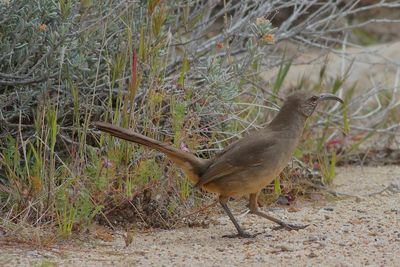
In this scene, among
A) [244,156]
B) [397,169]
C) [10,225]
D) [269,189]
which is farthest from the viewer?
[397,169]

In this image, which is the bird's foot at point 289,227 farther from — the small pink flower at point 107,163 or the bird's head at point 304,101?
the small pink flower at point 107,163

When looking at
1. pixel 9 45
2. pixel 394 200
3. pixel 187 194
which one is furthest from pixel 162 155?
pixel 394 200

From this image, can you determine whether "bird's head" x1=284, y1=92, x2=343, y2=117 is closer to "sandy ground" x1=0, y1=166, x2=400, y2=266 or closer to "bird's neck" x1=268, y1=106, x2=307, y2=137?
"bird's neck" x1=268, y1=106, x2=307, y2=137

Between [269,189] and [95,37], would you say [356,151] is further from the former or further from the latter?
[95,37]

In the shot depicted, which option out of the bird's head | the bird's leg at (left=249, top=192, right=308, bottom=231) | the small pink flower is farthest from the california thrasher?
the small pink flower

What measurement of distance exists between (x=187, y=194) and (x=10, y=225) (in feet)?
4.04

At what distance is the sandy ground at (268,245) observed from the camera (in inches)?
179

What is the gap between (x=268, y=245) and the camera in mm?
5012

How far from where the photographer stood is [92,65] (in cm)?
601

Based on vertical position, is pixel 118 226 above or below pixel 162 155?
below

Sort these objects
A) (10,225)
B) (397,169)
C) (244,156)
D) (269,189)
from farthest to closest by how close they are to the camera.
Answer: (397,169) < (269,189) < (244,156) < (10,225)

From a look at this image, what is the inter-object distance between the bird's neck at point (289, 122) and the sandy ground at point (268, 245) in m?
0.59

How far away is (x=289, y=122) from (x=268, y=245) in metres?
0.89

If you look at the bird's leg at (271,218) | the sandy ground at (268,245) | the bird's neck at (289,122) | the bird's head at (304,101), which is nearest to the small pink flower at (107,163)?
the sandy ground at (268,245)
